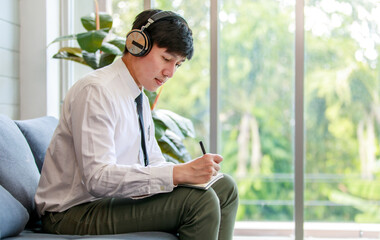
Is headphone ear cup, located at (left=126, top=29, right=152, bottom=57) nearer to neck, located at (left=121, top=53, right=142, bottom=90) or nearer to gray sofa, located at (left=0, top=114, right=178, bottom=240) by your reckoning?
neck, located at (left=121, top=53, right=142, bottom=90)

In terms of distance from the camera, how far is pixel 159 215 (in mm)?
1548

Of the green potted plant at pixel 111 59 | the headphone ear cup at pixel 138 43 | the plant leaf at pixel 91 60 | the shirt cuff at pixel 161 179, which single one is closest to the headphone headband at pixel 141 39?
the headphone ear cup at pixel 138 43

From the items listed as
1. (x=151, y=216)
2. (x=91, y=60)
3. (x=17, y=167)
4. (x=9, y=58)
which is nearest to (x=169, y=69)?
(x=151, y=216)

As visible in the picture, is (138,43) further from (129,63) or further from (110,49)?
(110,49)

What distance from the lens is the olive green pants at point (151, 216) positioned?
1.50 m

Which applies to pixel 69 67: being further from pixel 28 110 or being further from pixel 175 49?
pixel 175 49

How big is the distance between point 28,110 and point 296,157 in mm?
1676

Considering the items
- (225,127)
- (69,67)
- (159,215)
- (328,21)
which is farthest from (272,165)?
(159,215)

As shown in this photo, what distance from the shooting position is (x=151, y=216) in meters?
1.55

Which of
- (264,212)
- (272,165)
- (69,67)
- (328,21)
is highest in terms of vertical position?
(328,21)

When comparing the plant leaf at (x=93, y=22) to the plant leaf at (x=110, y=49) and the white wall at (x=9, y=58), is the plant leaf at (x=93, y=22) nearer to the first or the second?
the plant leaf at (x=110, y=49)

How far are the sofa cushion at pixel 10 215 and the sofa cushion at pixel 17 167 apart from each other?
11cm

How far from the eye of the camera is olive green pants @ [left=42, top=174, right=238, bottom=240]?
59.2 inches

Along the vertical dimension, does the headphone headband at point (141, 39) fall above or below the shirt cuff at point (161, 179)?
above
